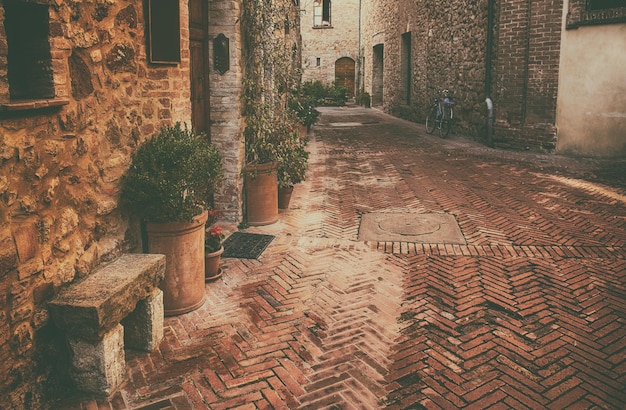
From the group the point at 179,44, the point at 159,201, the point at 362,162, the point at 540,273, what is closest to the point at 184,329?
the point at 159,201

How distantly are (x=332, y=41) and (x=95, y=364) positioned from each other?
2853 centimetres

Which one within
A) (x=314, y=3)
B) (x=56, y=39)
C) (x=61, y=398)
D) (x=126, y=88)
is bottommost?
(x=61, y=398)

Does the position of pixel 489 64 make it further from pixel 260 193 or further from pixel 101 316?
pixel 101 316

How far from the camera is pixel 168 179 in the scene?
360 cm

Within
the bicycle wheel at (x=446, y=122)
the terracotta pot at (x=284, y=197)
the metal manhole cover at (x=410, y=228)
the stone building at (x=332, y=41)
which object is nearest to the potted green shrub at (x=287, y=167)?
the terracotta pot at (x=284, y=197)

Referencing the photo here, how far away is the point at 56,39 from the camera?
110 inches

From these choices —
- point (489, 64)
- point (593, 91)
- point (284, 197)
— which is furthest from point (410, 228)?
point (489, 64)

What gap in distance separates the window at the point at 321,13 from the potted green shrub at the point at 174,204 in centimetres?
2723

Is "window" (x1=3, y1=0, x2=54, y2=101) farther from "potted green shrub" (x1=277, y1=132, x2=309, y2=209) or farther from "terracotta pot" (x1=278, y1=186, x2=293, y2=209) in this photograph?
"terracotta pot" (x1=278, y1=186, x2=293, y2=209)

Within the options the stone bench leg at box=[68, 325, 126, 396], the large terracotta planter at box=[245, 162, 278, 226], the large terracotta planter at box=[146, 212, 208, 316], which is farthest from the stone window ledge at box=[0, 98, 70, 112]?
the large terracotta planter at box=[245, 162, 278, 226]

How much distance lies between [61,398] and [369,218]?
406cm

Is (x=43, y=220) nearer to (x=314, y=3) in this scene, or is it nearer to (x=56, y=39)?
(x=56, y=39)

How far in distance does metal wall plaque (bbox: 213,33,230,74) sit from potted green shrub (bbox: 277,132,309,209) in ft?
3.91

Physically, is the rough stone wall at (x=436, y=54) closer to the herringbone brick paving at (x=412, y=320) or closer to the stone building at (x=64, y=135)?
the herringbone brick paving at (x=412, y=320)
